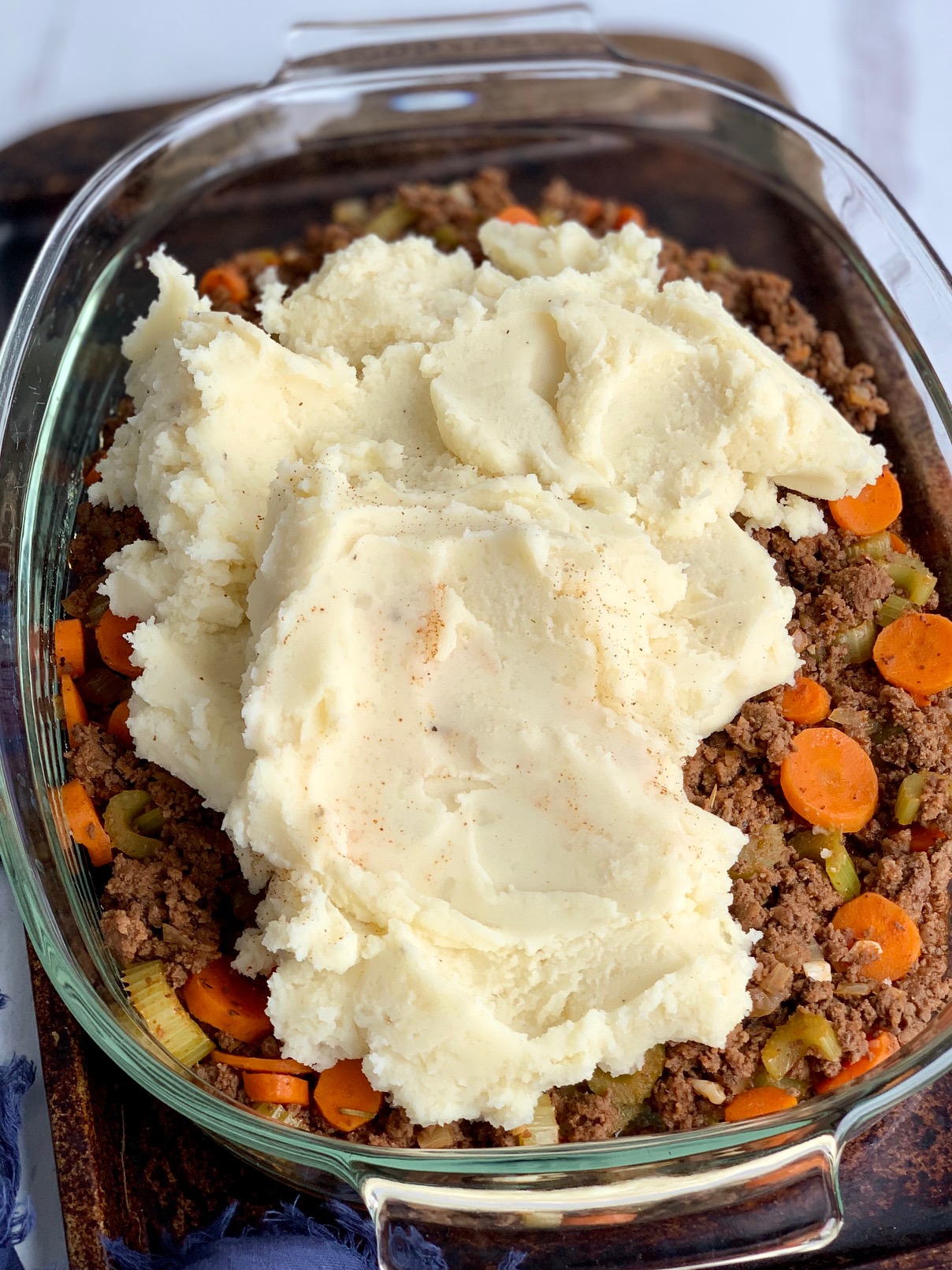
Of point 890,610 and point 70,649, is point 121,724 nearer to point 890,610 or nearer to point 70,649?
point 70,649

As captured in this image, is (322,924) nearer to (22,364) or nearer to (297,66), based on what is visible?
(22,364)

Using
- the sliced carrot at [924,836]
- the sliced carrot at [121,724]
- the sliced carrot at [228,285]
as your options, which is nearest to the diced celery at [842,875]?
the sliced carrot at [924,836]

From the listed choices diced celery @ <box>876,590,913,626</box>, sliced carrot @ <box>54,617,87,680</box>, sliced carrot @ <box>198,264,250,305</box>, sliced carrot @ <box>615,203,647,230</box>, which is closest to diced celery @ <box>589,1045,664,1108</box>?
diced celery @ <box>876,590,913,626</box>

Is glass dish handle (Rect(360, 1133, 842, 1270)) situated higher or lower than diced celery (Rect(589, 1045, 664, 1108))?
lower

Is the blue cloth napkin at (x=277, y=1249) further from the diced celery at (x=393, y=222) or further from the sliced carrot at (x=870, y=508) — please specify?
the diced celery at (x=393, y=222)

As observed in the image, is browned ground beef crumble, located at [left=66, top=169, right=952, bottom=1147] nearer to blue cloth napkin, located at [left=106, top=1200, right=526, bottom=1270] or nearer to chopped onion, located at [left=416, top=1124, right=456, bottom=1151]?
chopped onion, located at [left=416, top=1124, right=456, bottom=1151]

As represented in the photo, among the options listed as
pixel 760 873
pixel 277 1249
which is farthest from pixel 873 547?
pixel 277 1249
